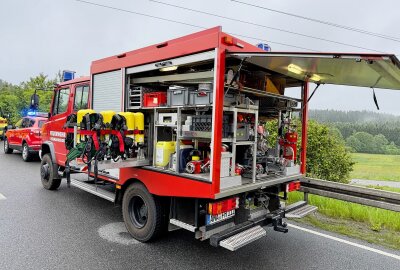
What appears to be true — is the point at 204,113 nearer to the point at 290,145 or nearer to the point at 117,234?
the point at 290,145

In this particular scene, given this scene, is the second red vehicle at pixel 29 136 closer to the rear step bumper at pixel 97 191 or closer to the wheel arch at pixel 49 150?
the wheel arch at pixel 49 150

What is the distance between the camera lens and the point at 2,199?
20.8 ft

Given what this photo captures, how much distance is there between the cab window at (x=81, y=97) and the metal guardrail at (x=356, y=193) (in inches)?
177

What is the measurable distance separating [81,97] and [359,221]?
576cm

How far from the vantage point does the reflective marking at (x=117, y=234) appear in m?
4.42

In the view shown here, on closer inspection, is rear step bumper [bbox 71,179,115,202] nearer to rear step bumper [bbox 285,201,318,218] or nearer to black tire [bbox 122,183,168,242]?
black tire [bbox 122,183,168,242]

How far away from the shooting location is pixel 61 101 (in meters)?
7.02

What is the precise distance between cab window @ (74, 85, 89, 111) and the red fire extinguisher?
3.84m

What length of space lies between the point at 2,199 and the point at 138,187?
3764 millimetres

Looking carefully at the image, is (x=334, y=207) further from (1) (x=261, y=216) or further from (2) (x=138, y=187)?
(2) (x=138, y=187)

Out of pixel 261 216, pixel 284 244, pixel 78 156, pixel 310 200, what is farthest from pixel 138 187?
pixel 310 200

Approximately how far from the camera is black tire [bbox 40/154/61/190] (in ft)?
22.9

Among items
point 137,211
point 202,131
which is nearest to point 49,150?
point 137,211

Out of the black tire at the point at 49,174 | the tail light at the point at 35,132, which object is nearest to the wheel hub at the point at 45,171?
the black tire at the point at 49,174
